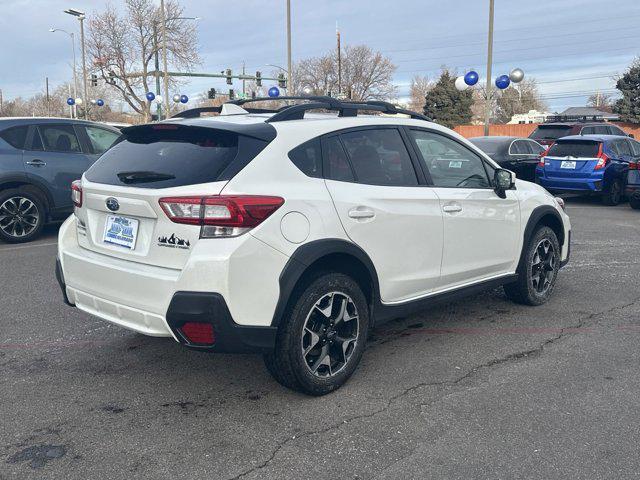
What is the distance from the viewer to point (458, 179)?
461 centimetres

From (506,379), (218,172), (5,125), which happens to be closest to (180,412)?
(218,172)

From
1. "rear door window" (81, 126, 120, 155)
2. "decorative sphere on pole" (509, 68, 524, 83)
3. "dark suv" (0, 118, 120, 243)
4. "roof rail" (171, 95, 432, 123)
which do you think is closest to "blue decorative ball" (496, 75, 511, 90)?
"decorative sphere on pole" (509, 68, 524, 83)

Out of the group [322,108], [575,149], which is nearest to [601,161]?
[575,149]

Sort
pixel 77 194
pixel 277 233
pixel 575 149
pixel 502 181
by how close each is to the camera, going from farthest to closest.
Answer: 1. pixel 575 149
2. pixel 502 181
3. pixel 77 194
4. pixel 277 233

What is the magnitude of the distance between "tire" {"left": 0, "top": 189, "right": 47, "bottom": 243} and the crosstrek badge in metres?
6.18

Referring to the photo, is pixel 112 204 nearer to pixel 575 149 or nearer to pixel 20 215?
pixel 20 215

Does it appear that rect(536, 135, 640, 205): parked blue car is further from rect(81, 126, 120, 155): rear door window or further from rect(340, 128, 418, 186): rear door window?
rect(340, 128, 418, 186): rear door window

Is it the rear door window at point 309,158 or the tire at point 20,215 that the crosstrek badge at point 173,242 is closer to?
the rear door window at point 309,158

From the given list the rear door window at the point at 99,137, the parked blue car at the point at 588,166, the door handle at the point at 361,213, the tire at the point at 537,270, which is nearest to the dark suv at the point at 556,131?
the parked blue car at the point at 588,166

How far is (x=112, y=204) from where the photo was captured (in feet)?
11.5

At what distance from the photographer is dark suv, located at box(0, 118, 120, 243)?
8.37 meters

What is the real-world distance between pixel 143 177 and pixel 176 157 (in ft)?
0.72

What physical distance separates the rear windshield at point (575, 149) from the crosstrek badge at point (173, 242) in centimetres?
1197

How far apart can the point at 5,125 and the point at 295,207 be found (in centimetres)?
675
